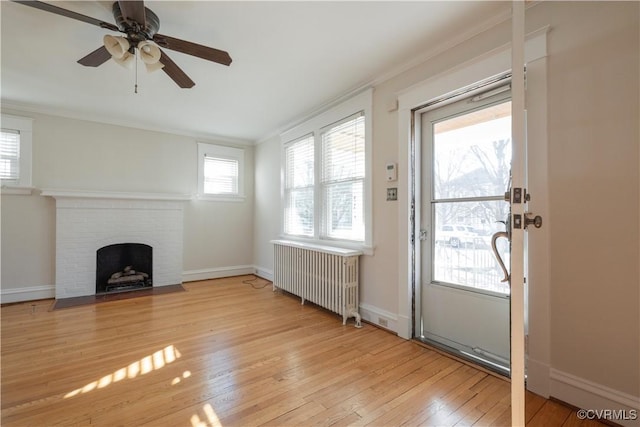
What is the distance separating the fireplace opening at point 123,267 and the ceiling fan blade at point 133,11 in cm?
368

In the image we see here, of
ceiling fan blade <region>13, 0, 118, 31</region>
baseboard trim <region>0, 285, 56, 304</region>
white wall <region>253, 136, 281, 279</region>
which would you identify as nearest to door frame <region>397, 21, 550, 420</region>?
ceiling fan blade <region>13, 0, 118, 31</region>

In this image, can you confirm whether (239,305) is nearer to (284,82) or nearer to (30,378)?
(30,378)

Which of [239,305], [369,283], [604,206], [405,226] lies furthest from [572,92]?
[239,305]

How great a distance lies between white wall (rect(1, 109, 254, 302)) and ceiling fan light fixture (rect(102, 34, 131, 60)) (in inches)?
114

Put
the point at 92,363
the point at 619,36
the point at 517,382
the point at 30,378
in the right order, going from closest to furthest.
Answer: the point at 517,382
the point at 619,36
the point at 30,378
the point at 92,363

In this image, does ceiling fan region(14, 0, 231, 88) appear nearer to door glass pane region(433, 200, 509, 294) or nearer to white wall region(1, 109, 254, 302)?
door glass pane region(433, 200, 509, 294)

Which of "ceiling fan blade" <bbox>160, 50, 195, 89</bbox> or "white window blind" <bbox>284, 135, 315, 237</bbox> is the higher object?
"ceiling fan blade" <bbox>160, 50, 195, 89</bbox>

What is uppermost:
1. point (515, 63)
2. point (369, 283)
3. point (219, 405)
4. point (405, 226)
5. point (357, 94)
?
point (357, 94)

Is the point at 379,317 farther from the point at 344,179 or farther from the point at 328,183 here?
the point at 328,183

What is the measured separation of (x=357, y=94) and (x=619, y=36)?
210cm

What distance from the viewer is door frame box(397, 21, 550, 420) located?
1.85 meters

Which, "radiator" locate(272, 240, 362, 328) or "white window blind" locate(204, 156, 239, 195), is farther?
"white window blind" locate(204, 156, 239, 195)

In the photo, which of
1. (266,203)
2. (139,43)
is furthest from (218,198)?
(139,43)

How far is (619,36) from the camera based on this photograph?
160cm
